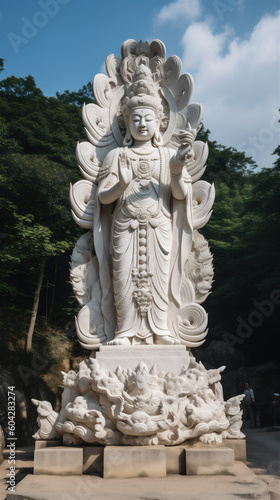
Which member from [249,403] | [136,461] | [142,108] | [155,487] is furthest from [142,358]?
[249,403]

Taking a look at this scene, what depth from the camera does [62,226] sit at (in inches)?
492

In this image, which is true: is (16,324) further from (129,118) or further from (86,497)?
(86,497)

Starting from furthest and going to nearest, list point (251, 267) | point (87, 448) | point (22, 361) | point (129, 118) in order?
point (251, 267), point (22, 361), point (129, 118), point (87, 448)

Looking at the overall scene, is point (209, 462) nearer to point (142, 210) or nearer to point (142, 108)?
point (142, 210)

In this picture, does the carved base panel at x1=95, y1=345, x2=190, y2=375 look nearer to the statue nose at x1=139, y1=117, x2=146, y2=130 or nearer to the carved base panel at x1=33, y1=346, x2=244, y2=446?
the carved base panel at x1=33, y1=346, x2=244, y2=446

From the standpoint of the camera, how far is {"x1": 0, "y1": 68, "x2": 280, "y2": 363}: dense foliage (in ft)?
39.7

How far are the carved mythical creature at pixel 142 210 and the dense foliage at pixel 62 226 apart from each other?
5.13 m

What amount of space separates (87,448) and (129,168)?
3280 mm

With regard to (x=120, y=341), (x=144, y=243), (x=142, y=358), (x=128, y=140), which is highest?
(x=128, y=140)

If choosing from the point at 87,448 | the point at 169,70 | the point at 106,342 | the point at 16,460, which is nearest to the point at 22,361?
the point at 16,460

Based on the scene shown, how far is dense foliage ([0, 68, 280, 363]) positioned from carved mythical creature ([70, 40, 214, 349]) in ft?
16.8

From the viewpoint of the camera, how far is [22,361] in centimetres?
1114

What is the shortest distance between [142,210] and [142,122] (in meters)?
1.18

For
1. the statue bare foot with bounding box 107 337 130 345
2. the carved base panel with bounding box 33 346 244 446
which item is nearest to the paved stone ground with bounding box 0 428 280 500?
the carved base panel with bounding box 33 346 244 446
